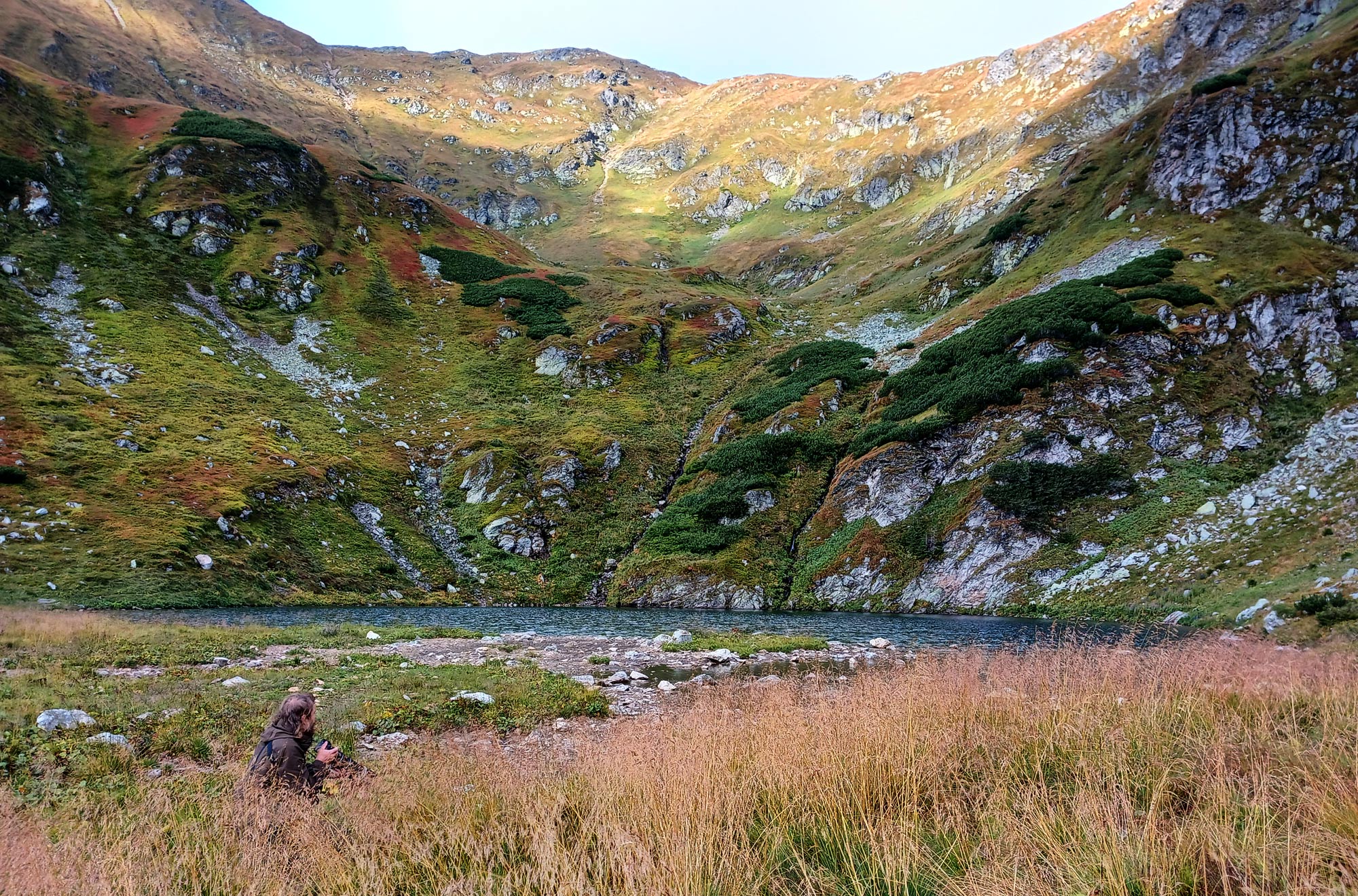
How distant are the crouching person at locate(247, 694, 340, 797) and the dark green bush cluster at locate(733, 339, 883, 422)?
49.1m

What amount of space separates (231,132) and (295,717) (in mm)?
111193

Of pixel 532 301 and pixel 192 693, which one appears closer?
pixel 192 693

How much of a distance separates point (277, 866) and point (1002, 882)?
552cm

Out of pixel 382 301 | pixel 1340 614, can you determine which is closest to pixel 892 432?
pixel 1340 614

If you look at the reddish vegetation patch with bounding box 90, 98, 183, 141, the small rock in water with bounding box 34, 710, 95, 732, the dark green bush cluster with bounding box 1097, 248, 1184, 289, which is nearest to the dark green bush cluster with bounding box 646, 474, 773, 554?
the dark green bush cluster with bounding box 1097, 248, 1184, 289

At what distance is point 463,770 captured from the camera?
6617 millimetres

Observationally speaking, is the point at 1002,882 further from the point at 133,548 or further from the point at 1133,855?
the point at 133,548

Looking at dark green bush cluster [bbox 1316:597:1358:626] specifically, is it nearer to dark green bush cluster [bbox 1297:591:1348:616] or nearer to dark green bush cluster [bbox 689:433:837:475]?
dark green bush cluster [bbox 1297:591:1348:616]

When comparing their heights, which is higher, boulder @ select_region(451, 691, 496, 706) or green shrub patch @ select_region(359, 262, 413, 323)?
green shrub patch @ select_region(359, 262, 413, 323)

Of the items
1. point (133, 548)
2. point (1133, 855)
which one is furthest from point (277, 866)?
point (133, 548)

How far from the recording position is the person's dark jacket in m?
6.81

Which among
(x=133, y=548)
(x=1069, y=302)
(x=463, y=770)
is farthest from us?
(x=1069, y=302)

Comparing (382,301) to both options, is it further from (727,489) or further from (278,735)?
(278,735)

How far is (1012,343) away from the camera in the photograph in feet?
143
